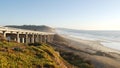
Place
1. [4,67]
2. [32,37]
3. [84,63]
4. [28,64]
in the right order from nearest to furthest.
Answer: [4,67] → [28,64] → [84,63] → [32,37]

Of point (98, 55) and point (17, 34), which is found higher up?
point (17, 34)

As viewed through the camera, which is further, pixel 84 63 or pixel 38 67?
pixel 84 63

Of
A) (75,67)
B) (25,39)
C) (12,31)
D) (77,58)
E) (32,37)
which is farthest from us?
(32,37)

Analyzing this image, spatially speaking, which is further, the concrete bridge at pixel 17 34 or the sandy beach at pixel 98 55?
the concrete bridge at pixel 17 34

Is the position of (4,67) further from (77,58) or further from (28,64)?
(77,58)

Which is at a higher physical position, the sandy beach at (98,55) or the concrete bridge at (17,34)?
the concrete bridge at (17,34)

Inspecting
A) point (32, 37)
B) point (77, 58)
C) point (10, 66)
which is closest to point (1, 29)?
point (77, 58)

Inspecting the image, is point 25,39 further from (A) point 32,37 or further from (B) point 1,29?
(B) point 1,29

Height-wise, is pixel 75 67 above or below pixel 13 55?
below

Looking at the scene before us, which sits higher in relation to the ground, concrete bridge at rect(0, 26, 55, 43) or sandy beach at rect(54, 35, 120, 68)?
concrete bridge at rect(0, 26, 55, 43)

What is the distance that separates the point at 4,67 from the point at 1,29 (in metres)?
25.4

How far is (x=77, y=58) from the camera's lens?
40.8 metres

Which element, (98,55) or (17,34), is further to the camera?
(98,55)

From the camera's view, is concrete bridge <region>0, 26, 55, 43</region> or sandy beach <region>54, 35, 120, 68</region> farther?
concrete bridge <region>0, 26, 55, 43</region>
